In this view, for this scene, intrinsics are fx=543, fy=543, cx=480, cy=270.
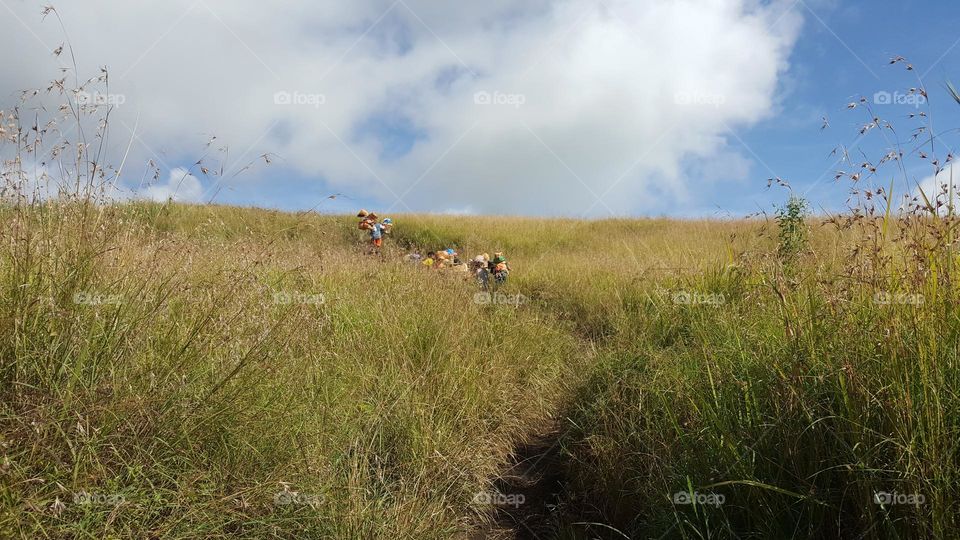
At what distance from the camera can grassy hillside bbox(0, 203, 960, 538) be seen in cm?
201

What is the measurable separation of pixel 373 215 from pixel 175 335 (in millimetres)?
11056

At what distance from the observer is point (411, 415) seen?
3.36 m

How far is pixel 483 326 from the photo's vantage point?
17.7ft

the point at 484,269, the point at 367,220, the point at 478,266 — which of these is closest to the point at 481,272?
the point at 484,269

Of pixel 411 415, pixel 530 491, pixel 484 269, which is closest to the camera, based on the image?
pixel 411 415

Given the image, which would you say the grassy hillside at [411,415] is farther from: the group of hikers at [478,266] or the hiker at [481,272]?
the group of hikers at [478,266]

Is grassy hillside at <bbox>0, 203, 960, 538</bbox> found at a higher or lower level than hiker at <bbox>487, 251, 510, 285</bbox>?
lower

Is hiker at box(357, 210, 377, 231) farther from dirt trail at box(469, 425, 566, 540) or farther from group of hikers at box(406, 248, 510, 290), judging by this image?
dirt trail at box(469, 425, 566, 540)

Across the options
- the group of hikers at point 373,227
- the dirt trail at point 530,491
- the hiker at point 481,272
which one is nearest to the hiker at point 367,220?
the group of hikers at point 373,227

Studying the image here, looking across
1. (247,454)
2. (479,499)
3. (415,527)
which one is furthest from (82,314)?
(479,499)

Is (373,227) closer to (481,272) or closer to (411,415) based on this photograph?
(481,272)

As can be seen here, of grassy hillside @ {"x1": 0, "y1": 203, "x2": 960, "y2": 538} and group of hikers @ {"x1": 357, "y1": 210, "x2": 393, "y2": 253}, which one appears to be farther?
group of hikers @ {"x1": 357, "y1": 210, "x2": 393, "y2": 253}

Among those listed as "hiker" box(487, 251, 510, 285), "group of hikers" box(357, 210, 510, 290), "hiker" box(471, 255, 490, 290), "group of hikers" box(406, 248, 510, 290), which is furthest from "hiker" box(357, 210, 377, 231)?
"hiker" box(487, 251, 510, 285)

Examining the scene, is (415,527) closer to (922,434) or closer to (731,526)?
(731,526)
